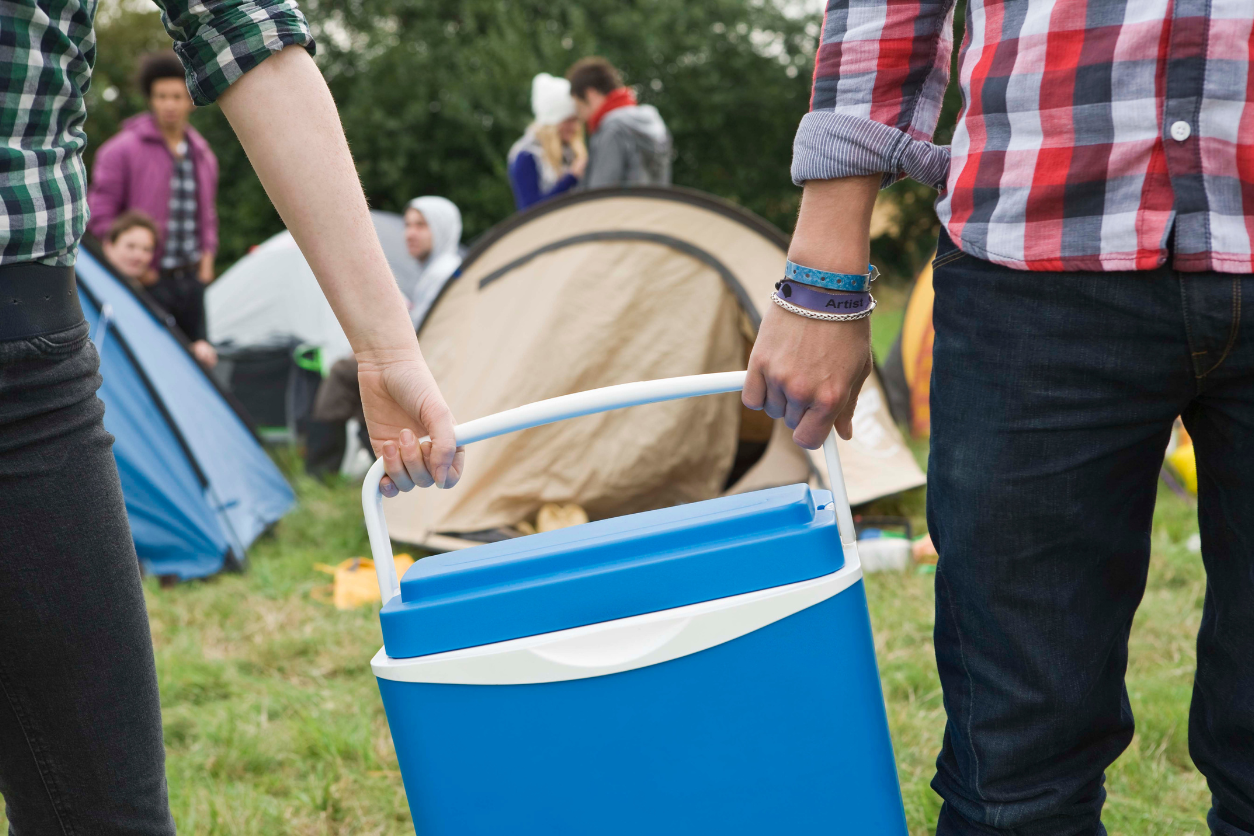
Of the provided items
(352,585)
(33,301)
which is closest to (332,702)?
(352,585)

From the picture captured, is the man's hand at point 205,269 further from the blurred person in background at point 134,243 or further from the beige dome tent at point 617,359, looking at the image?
the beige dome tent at point 617,359

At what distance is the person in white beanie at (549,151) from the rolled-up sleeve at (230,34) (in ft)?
13.0

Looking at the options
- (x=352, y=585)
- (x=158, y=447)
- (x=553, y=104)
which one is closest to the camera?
(x=352, y=585)

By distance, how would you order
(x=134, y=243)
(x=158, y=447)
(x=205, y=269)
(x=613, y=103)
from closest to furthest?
(x=158, y=447) → (x=134, y=243) → (x=205, y=269) → (x=613, y=103)

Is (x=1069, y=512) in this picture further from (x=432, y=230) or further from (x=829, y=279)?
(x=432, y=230)

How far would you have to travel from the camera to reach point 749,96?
11.8 m

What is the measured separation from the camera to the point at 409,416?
2.59 feet

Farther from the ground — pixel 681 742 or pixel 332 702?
pixel 681 742

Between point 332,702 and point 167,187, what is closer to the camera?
point 332,702

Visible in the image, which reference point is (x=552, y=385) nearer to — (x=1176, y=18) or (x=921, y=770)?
(x=921, y=770)

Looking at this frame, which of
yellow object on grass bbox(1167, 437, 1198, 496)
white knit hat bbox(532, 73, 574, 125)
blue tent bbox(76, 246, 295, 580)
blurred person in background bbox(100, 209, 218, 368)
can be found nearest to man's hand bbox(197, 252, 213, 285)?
blurred person in background bbox(100, 209, 218, 368)

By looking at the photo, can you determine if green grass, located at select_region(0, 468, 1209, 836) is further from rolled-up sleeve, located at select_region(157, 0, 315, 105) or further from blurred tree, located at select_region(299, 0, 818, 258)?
blurred tree, located at select_region(299, 0, 818, 258)

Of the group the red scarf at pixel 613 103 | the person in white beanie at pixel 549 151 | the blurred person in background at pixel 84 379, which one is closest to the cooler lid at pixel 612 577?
the blurred person in background at pixel 84 379

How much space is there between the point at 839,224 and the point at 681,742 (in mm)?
384
